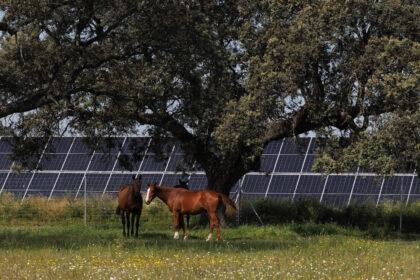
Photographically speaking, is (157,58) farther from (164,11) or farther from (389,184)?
(389,184)

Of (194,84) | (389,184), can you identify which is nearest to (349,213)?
(389,184)

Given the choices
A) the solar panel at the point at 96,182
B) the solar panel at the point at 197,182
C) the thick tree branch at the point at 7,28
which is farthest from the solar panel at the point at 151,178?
the thick tree branch at the point at 7,28

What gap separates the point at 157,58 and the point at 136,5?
2.20 m

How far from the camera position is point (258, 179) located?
39.2 meters

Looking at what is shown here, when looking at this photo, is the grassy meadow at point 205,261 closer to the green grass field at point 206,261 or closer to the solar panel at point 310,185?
the green grass field at point 206,261

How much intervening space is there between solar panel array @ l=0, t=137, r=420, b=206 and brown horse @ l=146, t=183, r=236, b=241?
8102mm

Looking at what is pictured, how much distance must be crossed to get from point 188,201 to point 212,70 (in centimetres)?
399

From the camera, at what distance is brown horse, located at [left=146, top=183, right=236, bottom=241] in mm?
25062

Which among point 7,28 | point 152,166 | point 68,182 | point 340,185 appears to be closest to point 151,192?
point 7,28

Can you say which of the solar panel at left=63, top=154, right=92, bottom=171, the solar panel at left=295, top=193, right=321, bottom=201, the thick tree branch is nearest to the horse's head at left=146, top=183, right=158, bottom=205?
the thick tree branch

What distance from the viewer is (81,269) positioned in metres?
13.7

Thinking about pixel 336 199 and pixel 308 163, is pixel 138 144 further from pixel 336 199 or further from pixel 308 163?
pixel 336 199

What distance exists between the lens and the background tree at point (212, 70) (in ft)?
70.1

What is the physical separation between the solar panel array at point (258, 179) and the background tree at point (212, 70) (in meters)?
6.95
